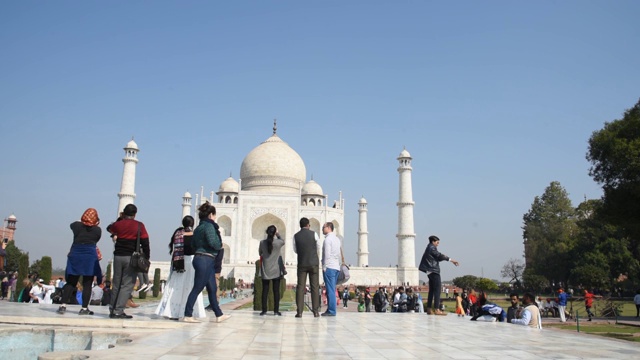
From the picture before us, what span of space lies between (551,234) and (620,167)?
22871mm

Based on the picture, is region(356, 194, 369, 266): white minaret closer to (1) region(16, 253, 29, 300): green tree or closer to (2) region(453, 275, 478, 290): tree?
(2) region(453, 275, 478, 290): tree

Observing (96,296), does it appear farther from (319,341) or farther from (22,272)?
(319,341)

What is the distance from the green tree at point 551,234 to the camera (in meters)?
38.9

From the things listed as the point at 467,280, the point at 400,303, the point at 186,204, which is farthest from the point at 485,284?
the point at 186,204

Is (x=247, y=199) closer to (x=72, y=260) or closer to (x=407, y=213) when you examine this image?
(x=407, y=213)

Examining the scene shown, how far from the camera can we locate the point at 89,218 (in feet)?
24.4

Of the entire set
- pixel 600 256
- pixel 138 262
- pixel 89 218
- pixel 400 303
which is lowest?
pixel 400 303

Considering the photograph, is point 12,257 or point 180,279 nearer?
point 180,279

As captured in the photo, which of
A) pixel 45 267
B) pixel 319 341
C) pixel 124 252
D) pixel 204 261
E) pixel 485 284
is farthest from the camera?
pixel 485 284

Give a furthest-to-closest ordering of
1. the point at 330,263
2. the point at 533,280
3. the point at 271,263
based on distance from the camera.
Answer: the point at 533,280, the point at 330,263, the point at 271,263

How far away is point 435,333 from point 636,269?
35241mm

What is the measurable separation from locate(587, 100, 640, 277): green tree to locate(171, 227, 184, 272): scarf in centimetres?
1885

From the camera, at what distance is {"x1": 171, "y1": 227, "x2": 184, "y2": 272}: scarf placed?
24.5 ft

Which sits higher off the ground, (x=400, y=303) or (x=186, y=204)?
(x=186, y=204)
